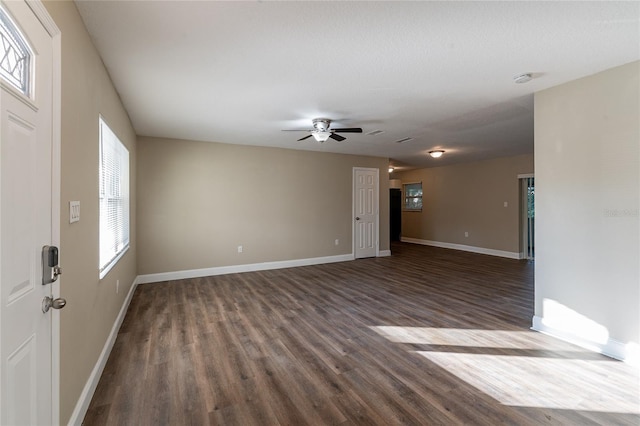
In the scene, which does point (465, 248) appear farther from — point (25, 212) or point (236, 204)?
point (25, 212)

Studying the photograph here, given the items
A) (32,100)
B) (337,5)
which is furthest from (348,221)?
(32,100)

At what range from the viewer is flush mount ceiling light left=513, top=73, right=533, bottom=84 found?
2.52m

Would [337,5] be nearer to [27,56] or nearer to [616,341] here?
[27,56]

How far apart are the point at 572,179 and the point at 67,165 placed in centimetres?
384

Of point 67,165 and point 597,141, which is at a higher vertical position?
point 597,141

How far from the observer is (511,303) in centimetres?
367

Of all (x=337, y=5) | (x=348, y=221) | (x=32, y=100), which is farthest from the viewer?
(x=348, y=221)

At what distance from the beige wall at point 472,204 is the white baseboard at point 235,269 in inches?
136

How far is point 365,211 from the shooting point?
22.1ft

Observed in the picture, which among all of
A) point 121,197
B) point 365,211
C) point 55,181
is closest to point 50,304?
point 55,181

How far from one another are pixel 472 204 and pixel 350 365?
22.0 ft

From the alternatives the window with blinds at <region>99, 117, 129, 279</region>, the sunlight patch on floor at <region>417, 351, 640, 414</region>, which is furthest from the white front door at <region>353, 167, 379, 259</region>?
the window with blinds at <region>99, 117, 129, 279</region>

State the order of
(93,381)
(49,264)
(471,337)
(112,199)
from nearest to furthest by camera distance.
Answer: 1. (49,264)
2. (93,381)
3. (471,337)
4. (112,199)

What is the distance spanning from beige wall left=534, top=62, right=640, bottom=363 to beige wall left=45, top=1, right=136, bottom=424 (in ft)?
12.5
